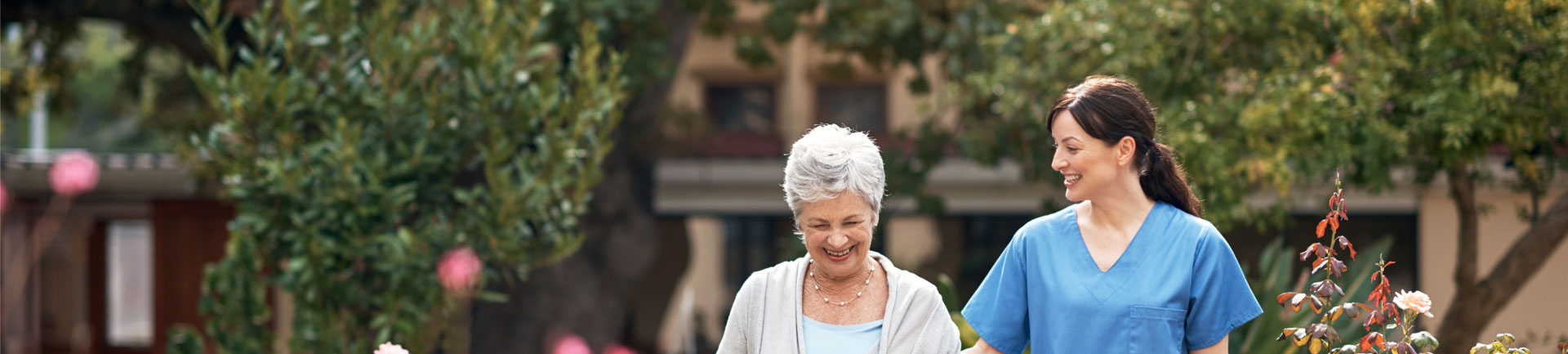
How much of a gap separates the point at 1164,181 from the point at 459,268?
314 centimetres

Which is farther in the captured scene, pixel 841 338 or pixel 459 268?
pixel 459 268

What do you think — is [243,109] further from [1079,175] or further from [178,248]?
[178,248]

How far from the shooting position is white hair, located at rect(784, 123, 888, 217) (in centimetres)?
224

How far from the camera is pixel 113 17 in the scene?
805 centimetres

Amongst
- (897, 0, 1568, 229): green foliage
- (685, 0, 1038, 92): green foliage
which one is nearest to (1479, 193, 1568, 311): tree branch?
(897, 0, 1568, 229): green foliage

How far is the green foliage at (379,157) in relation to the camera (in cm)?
462

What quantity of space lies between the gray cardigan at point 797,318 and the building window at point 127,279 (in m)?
12.6

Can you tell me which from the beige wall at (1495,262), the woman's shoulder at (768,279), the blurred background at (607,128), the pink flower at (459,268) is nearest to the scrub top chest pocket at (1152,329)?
the woman's shoulder at (768,279)

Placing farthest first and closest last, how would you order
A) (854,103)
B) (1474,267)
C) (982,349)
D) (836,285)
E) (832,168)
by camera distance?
(854,103), (1474,267), (982,349), (836,285), (832,168)

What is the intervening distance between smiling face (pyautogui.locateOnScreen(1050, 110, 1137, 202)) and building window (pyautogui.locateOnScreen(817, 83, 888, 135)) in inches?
449

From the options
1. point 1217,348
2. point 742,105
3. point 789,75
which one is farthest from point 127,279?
point 1217,348

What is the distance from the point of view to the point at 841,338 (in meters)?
2.40

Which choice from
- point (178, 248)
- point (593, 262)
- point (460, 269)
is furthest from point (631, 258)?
point (460, 269)

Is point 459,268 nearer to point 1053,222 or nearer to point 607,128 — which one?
point 607,128
